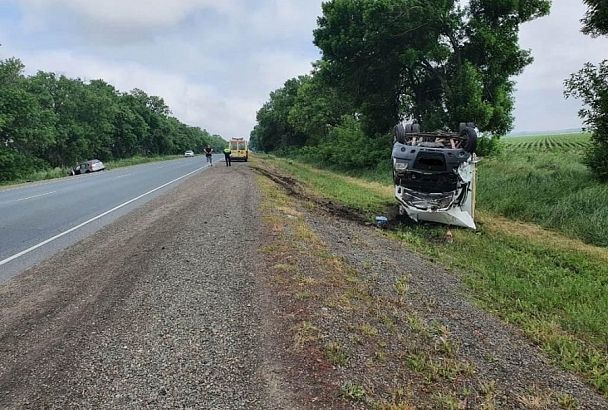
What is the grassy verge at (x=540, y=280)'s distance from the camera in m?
4.93

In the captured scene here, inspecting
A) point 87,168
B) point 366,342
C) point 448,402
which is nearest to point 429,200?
point 366,342

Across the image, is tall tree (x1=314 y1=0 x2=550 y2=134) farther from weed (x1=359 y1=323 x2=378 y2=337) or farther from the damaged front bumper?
weed (x1=359 y1=323 x2=378 y2=337)

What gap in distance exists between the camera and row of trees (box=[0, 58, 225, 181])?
118ft

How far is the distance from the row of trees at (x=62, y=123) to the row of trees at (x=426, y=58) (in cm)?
2446

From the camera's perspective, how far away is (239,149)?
45875 mm

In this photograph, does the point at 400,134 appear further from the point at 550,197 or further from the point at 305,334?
the point at 305,334

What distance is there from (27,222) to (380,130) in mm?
23192

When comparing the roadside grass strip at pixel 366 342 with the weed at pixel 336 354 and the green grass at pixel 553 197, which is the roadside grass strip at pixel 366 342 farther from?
the green grass at pixel 553 197

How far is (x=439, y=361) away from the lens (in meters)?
4.20

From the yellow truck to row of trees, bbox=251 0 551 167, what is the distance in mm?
18538

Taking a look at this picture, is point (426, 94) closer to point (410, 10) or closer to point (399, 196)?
point (410, 10)

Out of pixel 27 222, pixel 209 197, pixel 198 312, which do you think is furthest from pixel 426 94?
pixel 198 312

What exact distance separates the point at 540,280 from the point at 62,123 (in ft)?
184

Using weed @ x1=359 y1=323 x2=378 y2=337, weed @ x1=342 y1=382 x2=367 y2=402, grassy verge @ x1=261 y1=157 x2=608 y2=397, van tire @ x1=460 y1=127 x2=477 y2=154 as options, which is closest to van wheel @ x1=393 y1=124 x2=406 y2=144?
van tire @ x1=460 y1=127 x2=477 y2=154
